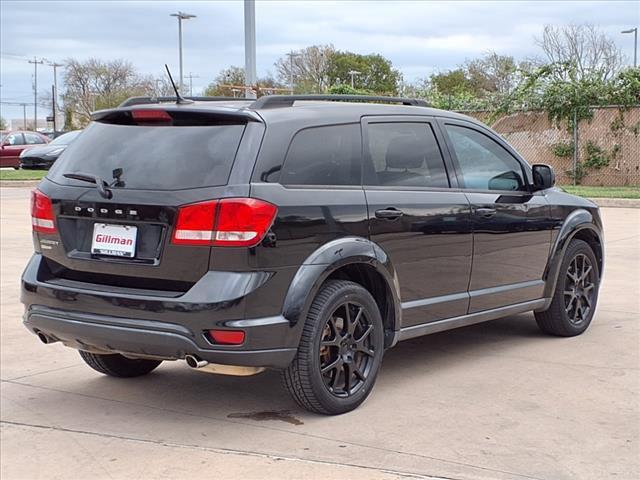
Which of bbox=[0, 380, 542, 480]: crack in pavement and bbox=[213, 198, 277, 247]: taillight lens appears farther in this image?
bbox=[213, 198, 277, 247]: taillight lens

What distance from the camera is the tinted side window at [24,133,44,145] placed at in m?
35.1

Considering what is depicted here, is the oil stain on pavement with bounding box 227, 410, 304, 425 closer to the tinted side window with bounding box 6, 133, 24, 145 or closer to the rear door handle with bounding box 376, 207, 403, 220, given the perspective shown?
the rear door handle with bounding box 376, 207, 403, 220

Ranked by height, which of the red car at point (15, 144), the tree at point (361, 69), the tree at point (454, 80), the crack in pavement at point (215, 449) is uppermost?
the tree at point (361, 69)

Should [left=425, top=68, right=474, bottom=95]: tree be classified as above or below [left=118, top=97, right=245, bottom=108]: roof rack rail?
above

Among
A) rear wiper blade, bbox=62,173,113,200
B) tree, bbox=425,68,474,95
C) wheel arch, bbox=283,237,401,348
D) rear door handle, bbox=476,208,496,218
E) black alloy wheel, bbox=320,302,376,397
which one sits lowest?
black alloy wheel, bbox=320,302,376,397

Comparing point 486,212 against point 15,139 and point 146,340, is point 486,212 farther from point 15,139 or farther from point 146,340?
point 15,139

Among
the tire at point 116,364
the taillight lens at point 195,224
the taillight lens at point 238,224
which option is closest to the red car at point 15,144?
the tire at point 116,364

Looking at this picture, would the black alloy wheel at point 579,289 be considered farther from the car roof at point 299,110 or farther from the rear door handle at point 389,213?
the rear door handle at point 389,213

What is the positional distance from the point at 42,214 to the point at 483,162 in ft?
9.68

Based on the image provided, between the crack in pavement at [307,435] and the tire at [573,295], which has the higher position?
A: the tire at [573,295]

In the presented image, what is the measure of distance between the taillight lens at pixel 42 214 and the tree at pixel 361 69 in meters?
60.1

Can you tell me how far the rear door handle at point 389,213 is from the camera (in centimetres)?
511

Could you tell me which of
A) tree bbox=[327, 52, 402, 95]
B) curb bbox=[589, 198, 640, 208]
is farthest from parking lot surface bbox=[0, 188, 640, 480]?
tree bbox=[327, 52, 402, 95]

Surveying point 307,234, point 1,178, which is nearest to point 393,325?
point 307,234
